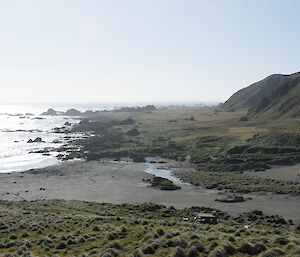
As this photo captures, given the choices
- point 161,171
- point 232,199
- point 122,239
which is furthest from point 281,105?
→ point 122,239

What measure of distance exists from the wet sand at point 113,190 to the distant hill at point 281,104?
9873cm

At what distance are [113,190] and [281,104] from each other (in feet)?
430

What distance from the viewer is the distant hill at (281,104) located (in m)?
154

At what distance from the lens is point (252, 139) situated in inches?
4188

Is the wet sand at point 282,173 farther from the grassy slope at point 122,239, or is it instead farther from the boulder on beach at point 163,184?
the grassy slope at point 122,239

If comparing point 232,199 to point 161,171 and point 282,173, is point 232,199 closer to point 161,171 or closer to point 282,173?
point 282,173

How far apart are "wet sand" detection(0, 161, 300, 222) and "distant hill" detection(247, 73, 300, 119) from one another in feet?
324

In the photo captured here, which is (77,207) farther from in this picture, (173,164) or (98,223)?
(173,164)

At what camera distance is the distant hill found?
505ft

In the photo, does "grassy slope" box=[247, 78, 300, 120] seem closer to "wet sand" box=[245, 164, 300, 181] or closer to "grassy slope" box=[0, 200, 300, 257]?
"wet sand" box=[245, 164, 300, 181]

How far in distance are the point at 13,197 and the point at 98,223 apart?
3443 centimetres

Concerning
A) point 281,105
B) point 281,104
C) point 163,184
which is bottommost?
point 163,184

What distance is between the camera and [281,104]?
16550cm

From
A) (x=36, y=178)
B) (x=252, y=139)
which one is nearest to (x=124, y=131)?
(x=252, y=139)
